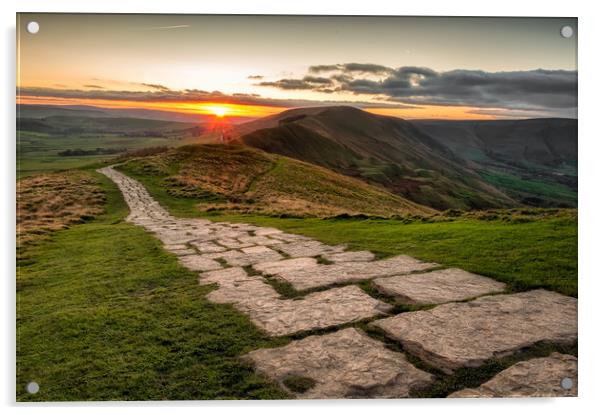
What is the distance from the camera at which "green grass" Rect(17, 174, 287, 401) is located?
4836mm

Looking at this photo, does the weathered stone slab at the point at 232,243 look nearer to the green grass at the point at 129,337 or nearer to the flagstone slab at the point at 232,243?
the flagstone slab at the point at 232,243

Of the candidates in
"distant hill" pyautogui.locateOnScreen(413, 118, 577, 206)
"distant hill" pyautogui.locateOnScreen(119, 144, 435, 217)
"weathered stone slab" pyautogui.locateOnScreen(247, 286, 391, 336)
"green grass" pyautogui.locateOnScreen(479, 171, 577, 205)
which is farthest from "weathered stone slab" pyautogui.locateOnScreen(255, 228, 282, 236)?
"green grass" pyautogui.locateOnScreen(479, 171, 577, 205)

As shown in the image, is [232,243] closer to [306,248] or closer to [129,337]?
[306,248]

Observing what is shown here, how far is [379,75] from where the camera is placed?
809cm

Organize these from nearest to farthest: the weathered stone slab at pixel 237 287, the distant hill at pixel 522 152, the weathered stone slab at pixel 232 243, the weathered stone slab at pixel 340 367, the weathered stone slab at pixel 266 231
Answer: the weathered stone slab at pixel 340 367 < the weathered stone slab at pixel 237 287 < the distant hill at pixel 522 152 < the weathered stone slab at pixel 232 243 < the weathered stone slab at pixel 266 231

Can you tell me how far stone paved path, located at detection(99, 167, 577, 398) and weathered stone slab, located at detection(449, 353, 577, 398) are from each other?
0.6 inches

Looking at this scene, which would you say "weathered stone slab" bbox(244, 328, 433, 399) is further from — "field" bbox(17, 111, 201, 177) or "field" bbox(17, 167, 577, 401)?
"field" bbox(17, 111, 201, 177)

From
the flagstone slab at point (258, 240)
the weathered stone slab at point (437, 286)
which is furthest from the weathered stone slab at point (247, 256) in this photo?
the weathered stone slab at point (437, 286)

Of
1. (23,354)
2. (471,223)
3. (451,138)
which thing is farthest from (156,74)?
(471,223)

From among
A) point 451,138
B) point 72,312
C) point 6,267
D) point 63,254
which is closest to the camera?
point 72,312

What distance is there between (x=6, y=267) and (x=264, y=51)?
531cm

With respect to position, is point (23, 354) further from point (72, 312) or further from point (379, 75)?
point (379, 75)

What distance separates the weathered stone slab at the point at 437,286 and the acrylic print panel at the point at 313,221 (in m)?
Result: 0.03

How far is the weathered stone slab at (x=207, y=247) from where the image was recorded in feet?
26.3
